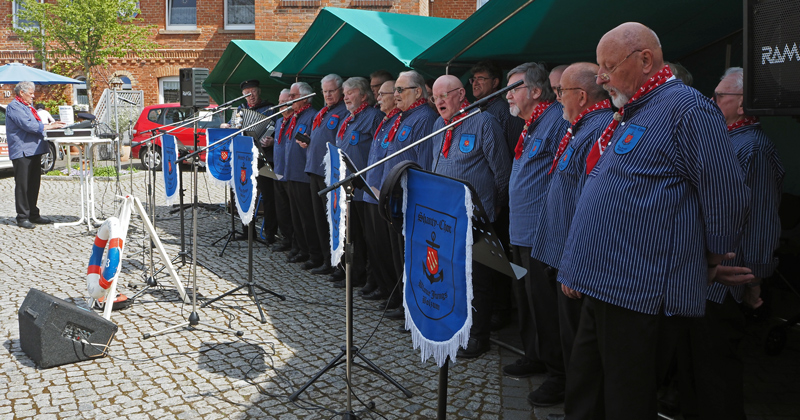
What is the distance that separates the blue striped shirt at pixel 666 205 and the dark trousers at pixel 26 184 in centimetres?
993

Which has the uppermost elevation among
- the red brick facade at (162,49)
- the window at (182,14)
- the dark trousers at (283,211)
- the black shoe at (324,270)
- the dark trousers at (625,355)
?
the window at (182,14)

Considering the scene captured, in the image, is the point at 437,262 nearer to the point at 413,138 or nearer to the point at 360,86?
the point at 413,138

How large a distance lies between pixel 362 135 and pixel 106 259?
8.49 feet

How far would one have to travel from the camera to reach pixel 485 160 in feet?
15.5

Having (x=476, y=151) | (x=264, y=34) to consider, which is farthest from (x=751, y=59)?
(x=264, y=34)

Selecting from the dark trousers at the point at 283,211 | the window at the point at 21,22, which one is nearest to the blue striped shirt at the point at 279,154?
the dark trousers at the point at 283,211

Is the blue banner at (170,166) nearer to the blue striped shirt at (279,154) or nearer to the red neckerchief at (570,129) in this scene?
the blue striped shirt at (279,154)

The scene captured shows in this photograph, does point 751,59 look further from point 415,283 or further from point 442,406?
point 442,406

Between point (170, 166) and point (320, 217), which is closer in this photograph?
point (320, 217)

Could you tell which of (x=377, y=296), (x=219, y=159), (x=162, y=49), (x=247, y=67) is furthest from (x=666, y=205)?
(x=162, y=49)

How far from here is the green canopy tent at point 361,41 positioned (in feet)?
21.9

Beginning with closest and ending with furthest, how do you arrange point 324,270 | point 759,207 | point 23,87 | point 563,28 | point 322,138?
point 759,207
point 563,28
point 322,138
point 324,270
point 23,87

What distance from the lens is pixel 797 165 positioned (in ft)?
16.4

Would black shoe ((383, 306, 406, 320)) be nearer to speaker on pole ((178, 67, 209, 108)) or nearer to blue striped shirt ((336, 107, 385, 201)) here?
blue striped shirt ((336, 107, 385, 201))
